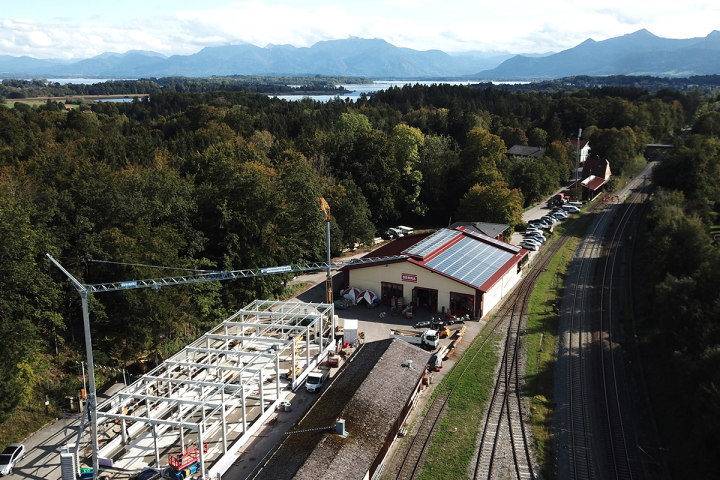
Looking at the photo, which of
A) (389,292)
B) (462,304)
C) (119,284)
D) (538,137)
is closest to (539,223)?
(462,304)

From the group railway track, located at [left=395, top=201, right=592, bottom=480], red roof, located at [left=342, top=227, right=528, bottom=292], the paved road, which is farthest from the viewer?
red roof, located at [left=342, top=227, right=528, bottom=292]

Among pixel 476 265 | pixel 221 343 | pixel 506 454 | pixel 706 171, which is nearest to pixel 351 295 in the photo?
pixel 476 265

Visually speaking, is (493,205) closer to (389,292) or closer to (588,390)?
(389,292)

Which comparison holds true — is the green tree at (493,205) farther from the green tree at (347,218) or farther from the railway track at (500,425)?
the railway track at (500,425)

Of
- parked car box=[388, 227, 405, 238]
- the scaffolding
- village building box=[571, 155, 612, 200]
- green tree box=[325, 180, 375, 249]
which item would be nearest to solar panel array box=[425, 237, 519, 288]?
the scaffolding

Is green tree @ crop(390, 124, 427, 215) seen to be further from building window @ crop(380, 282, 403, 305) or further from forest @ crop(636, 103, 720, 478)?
building window @ crop(380, 282, 403, 305)

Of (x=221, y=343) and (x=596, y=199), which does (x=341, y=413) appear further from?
(x=596, y=199)

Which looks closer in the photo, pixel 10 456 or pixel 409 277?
pixel 10 456
